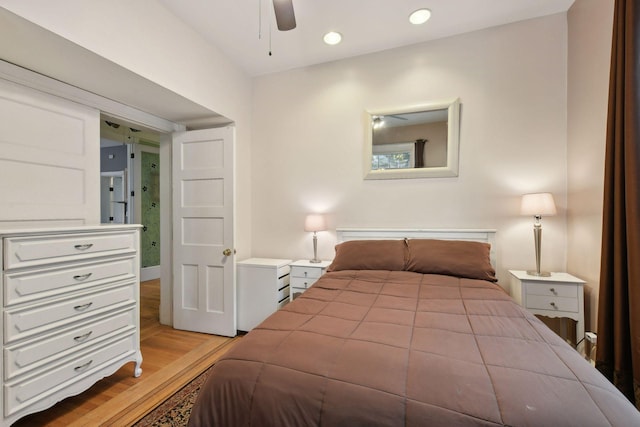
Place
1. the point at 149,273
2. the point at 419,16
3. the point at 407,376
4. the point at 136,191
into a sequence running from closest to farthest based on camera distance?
the point at 407,376 → the point at 419,16 → the point at 136,191 → the point at 149,273

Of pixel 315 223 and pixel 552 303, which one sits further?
pixel 315 223

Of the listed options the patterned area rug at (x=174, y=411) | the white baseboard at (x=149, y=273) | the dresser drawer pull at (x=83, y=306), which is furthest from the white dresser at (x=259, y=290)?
the white baseboard at (x=149, y=273)

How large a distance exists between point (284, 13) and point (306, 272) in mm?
2107

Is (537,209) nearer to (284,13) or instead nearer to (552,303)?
(552,303)

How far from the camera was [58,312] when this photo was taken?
5.48 ft

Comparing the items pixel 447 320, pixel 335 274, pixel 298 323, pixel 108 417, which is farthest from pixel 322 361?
pixel 108 417

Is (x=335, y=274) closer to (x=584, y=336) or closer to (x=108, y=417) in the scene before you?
(x=108, y=417)

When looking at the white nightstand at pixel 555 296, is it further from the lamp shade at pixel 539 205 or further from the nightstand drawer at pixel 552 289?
the lamp shade at pixel 539 205

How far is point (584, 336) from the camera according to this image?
6.74 ft

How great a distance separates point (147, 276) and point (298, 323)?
4.86 m

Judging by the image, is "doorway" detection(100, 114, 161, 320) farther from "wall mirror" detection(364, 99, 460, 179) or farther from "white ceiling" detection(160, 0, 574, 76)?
"wall mirror" detection(364, 99, 460, 179)

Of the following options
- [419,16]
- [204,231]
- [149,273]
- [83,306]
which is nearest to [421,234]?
[419,16]

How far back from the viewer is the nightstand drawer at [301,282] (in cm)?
278

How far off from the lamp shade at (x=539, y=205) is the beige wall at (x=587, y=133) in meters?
0.22
